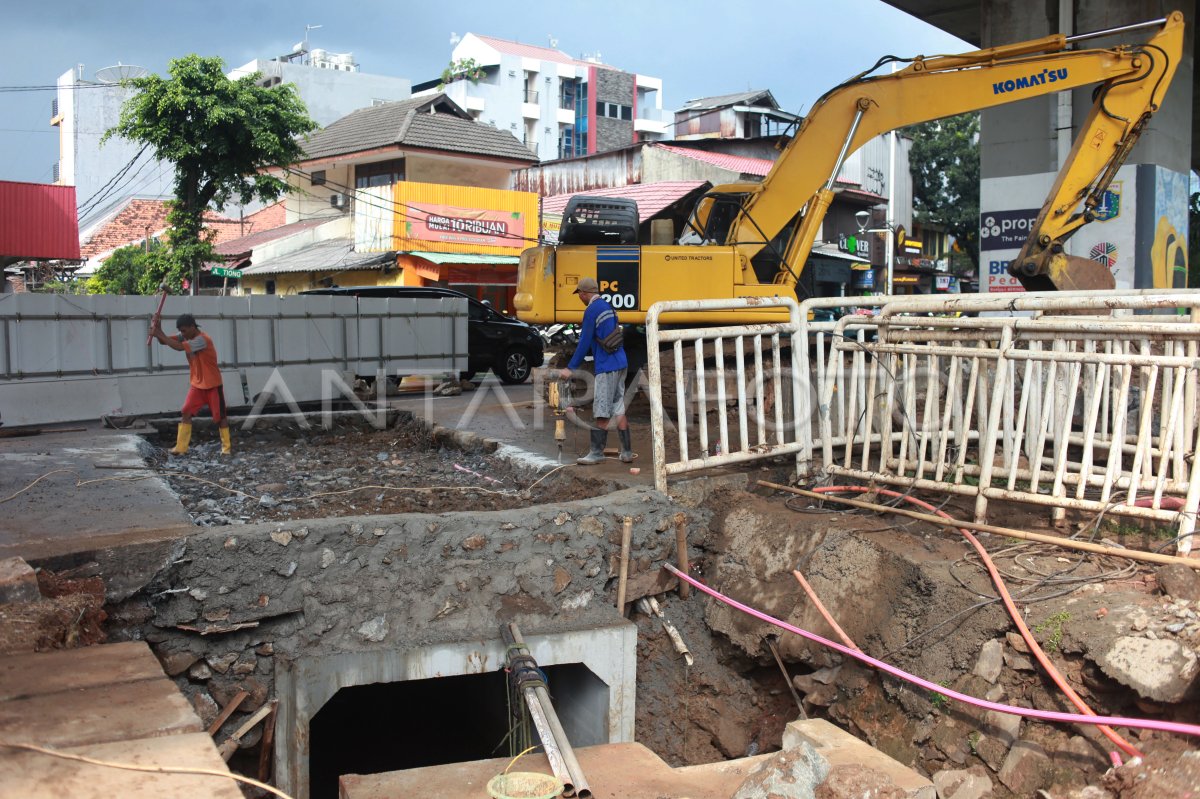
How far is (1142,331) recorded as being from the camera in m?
5.20

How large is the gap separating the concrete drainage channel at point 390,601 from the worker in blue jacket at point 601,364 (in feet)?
1.81

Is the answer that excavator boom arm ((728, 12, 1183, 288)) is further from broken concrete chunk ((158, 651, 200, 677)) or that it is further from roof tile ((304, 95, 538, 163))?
roof tile ((304, 95, 538, 163))

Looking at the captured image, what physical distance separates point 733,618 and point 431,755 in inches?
151

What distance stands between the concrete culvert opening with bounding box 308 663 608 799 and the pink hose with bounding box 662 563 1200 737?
7.81 ft

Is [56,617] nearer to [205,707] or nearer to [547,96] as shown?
[205,707]

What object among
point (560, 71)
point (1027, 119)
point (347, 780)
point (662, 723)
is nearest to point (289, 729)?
point (347, 780)

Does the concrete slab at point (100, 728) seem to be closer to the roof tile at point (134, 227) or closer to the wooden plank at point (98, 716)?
the wooden plank at point (98, 716)

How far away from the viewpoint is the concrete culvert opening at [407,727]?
8195 millimetres

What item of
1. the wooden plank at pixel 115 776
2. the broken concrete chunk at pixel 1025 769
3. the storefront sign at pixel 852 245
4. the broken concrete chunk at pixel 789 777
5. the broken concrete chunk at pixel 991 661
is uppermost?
the storefront sign at pixel 852 245

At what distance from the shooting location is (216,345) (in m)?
13.7

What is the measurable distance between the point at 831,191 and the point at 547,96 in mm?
41645

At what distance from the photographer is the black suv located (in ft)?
55.4

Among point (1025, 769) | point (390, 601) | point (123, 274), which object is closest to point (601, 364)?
point (390, 601)

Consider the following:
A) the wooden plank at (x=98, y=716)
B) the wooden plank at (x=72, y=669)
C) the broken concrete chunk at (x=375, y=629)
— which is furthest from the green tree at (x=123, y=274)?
the wooden plank at (x=98, y=716)
